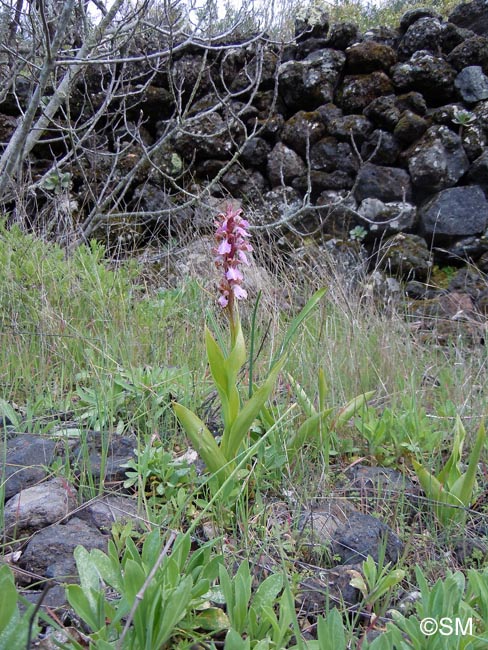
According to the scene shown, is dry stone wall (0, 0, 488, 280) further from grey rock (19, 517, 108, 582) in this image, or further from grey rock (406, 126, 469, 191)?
grey rock (19, 517, 108, 582)

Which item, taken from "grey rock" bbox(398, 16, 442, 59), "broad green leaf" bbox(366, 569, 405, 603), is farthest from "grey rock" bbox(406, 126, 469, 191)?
"broad green leaf" bbox(366, 569, 405, 603)

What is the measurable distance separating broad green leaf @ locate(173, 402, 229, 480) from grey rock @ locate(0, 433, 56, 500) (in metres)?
0.40

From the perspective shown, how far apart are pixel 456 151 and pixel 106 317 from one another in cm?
398

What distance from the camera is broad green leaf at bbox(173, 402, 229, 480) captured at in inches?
54.2

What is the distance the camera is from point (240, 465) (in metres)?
1.17

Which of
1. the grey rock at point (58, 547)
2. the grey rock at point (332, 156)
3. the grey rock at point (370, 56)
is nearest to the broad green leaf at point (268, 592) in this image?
the grey rock at point (58, 547)

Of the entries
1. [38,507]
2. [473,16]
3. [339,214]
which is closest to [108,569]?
[38,507]

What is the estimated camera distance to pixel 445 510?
145 cm

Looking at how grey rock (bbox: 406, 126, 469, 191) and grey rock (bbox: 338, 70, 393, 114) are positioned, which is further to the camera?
grey rock (bbox: 338, 70, 393, 114)

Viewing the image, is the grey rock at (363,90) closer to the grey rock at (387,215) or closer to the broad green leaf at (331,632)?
the grey rock at (387,215)

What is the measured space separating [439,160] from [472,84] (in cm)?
89

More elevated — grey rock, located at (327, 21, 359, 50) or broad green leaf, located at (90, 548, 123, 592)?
grey rock, located at (327, 21, 359, 50)

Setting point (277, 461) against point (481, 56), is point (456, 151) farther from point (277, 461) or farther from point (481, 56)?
point (277, 461)

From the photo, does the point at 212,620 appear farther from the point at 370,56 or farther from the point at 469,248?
the point at 370,56
